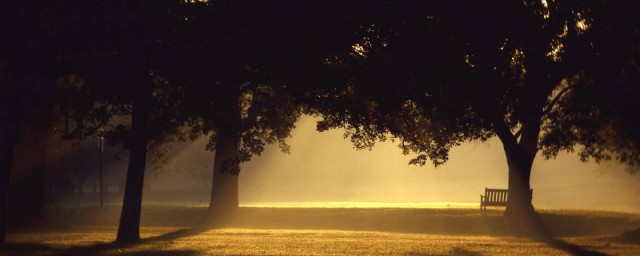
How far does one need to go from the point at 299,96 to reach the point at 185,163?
7410cm

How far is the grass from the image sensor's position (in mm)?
19922

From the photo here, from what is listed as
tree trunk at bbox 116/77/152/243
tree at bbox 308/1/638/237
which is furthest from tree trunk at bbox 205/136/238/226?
tree trunk at bbox 116/77/152/243

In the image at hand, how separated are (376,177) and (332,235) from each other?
136m

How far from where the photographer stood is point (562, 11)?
22.5 m

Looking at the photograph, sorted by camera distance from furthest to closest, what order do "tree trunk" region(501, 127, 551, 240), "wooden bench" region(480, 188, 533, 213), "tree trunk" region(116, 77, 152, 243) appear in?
"wooden bench" region(480, 188, 533, 213), "tree trunk" region(501, 127, 551, 240), "tree trunk" region(116, 77, 152, 243)

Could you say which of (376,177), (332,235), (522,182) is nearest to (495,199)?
(522,182)

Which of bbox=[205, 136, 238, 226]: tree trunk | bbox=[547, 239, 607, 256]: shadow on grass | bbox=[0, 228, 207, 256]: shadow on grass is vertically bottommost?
bbox=[0, 228, 207, 256]: shadow on grass

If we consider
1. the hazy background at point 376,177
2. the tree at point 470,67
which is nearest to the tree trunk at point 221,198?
the tree at point 470,67

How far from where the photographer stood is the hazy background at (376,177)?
93438 millimetres

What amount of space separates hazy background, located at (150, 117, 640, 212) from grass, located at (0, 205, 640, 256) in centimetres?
3643

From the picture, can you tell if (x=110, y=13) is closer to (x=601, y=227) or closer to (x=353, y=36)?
(x=353, y=36)

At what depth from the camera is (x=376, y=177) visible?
162250 mm

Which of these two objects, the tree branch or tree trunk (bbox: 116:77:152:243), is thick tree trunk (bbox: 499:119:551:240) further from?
tree trunk (bbox: 116:77:152:243)

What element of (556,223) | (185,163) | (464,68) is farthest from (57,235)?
(185,163)
